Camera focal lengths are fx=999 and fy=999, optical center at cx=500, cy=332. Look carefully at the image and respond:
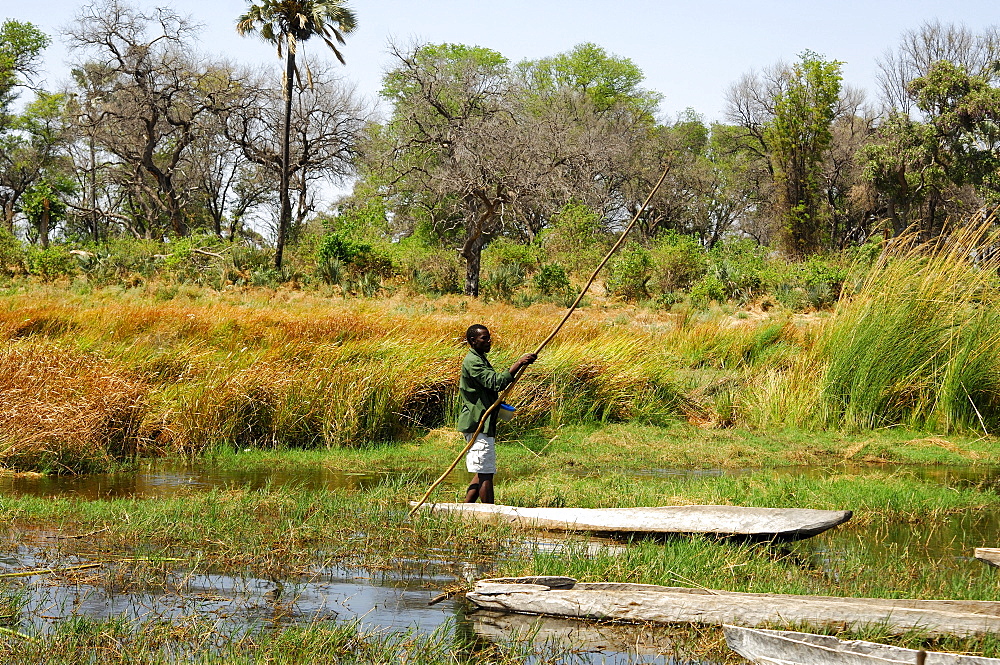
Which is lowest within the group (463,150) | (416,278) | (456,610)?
(456,610)

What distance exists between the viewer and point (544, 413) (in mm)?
13547

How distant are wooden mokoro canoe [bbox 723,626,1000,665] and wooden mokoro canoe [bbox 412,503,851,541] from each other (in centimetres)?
224

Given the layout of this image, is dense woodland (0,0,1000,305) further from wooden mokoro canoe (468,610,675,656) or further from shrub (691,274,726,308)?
wooden mokoro canoe (468,610,675,656)

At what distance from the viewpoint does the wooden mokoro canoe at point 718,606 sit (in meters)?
4.76

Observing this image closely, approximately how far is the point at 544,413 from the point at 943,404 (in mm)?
5299

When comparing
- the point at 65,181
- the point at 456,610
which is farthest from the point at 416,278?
the point at 65,181

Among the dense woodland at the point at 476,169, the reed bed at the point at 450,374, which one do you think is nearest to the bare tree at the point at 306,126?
the dense woodland at the point at 476,169

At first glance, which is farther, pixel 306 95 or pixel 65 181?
pixel 65 181

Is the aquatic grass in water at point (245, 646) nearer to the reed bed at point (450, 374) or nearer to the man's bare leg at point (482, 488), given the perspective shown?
the man's bare leg at point (482, 488)

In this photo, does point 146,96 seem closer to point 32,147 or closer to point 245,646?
point 32,147

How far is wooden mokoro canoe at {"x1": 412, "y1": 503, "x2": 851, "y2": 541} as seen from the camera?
6598 millimetres

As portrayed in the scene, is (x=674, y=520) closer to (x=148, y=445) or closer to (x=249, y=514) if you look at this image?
(x=249, y=514)

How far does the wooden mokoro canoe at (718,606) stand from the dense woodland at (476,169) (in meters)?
21.1

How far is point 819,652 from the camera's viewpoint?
13.5ft
